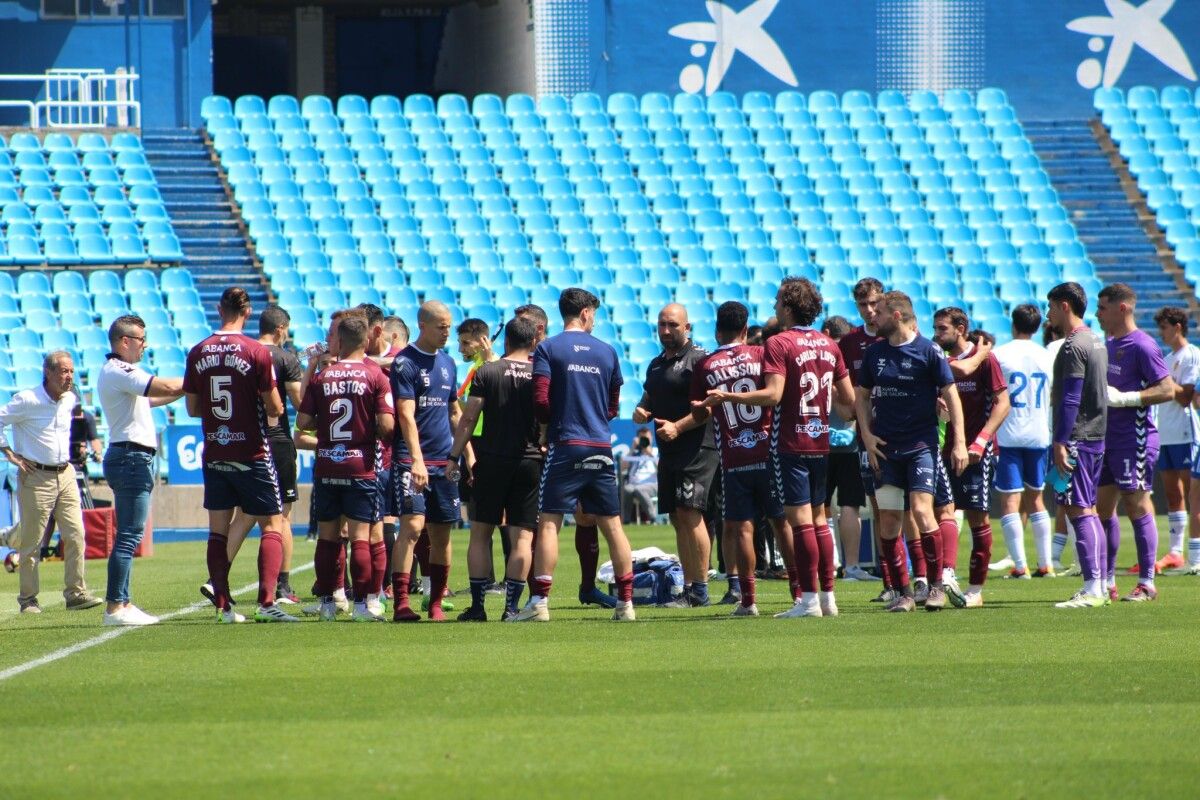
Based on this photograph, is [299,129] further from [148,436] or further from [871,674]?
[871,674]

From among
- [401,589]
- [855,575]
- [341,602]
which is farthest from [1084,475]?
[341,602]

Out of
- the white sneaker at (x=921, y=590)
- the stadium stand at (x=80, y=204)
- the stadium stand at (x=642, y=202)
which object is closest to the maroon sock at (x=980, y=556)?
the white sneaker at (x=921, y=590)

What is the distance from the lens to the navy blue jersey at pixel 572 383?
1116cm

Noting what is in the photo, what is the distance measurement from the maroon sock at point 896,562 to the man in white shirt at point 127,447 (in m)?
4.75

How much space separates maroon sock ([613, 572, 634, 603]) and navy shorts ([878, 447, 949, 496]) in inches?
69.9

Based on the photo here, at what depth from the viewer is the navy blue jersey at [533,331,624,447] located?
440 inches

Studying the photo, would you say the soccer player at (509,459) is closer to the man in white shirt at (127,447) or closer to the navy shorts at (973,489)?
the man in white shirt at (127,447)

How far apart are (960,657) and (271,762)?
13.6 ft

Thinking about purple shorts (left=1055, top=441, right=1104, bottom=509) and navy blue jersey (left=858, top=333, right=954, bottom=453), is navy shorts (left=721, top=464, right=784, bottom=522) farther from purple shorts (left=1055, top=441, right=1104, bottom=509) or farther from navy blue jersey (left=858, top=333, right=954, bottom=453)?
purple shorts (left=1055, top=441, right=1104, bottom=509)

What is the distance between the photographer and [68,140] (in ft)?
97.0

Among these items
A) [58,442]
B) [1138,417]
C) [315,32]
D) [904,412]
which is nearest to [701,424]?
[904,412]

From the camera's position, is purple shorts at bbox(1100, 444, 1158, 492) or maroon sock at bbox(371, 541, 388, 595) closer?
maroon sock at bbox(371, 541, 388, 595)

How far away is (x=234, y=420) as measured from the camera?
37.0ft

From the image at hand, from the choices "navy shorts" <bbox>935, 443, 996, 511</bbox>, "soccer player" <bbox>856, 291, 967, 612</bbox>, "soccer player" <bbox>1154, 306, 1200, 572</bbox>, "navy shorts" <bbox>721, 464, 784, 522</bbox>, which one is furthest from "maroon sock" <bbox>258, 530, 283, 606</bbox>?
"soccer player" <bbox>1154, 306, 1200, 572</bbox>
